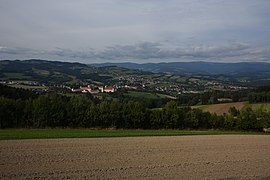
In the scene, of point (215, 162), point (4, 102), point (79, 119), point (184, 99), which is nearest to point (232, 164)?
point (215, 162)

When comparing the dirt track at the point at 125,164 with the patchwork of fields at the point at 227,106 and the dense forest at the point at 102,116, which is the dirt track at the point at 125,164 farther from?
the patchwork of fields at the point at 227,106

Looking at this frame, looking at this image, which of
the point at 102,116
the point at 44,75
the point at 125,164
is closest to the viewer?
the point at 125,164

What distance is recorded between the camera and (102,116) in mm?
45375

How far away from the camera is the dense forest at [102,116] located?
139 ft

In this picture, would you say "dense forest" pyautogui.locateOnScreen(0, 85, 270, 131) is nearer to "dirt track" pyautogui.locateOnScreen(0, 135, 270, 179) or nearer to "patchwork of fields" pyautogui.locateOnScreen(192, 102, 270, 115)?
"patchwork of fields" pyautogui.locateOnScreen(192, 102, 270, 115)

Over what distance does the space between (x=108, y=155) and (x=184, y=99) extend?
238 feet

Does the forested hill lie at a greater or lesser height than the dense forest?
greater

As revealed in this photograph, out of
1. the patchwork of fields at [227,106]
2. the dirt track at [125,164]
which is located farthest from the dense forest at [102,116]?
the dirt track at [125,164]

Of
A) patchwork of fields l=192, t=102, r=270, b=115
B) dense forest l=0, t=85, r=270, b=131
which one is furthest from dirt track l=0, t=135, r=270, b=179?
patchwork of fields l=192, t=102, r=270, b=115

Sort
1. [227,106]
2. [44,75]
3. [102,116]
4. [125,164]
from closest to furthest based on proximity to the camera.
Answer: [125,164] < [102,116] < [227,106] < [44,75]

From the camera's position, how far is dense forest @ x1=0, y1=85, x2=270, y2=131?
42500mm

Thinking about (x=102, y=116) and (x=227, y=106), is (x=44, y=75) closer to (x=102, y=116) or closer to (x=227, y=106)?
(x=227, y=106)

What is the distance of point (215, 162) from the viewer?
1641 centimetres

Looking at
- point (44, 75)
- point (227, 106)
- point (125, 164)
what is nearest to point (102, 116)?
point (125, 164)
